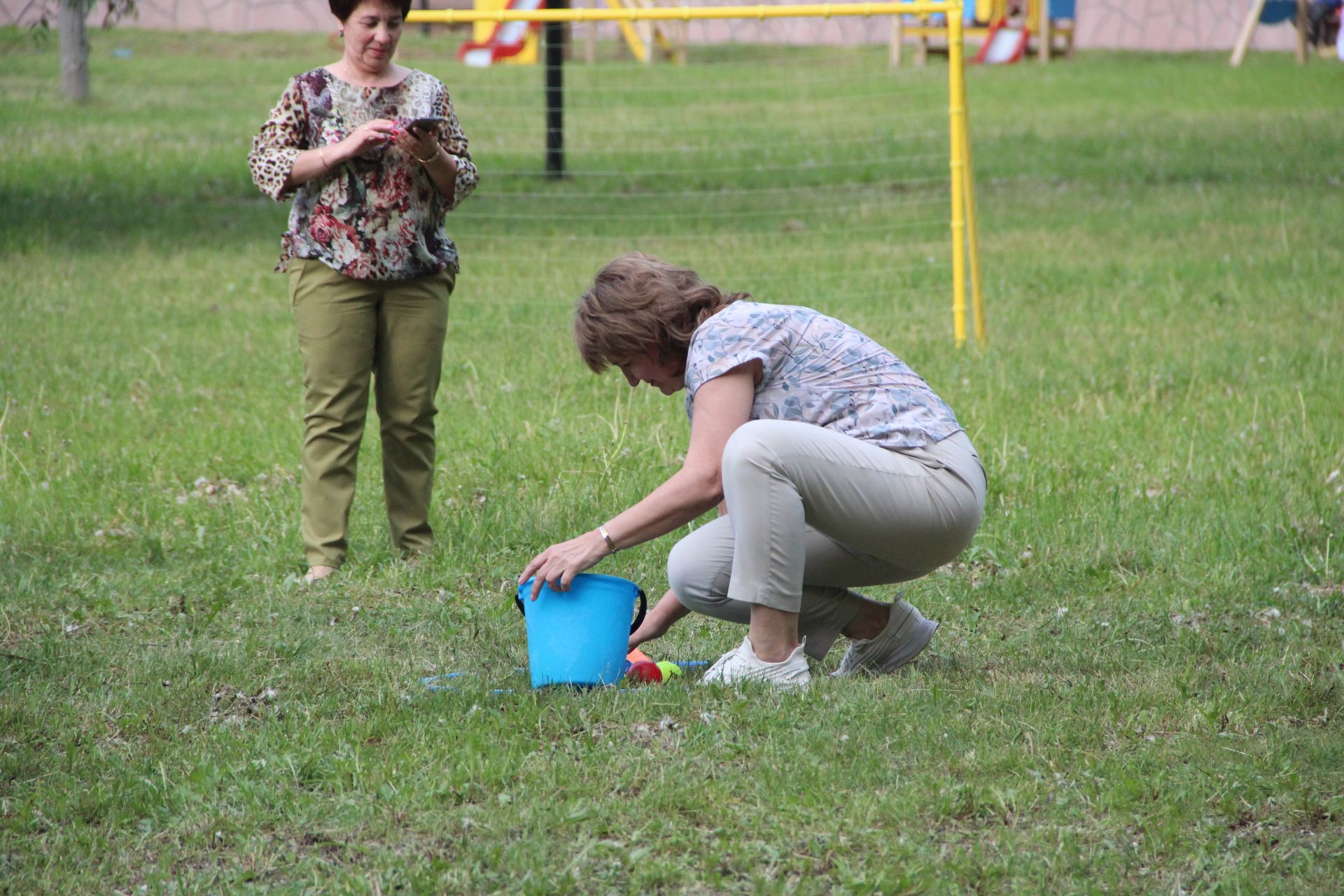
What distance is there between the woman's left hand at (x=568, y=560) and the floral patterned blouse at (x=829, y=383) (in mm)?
410

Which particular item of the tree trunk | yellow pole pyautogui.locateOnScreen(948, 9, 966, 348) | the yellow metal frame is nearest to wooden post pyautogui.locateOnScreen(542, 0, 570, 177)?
the yellow metal frame

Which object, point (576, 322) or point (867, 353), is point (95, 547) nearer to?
point (576, 322)

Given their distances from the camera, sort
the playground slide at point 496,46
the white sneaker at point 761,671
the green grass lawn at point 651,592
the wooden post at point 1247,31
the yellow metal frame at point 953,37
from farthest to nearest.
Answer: the wooden post at point 1247,31 < the playground slide at point 496,46 < the yellow metal frame at point 953,37 < the white sneaker at point 761,671 < the green grass lawn at point 651,592

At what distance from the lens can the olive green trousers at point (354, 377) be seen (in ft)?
15.4

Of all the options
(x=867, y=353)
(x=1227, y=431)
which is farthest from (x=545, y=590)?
(x=1227, y=431)

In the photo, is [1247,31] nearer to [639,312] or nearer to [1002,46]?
[1002,46]

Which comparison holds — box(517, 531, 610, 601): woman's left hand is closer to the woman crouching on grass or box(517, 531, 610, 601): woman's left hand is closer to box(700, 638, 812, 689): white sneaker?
the woman crouching on grass

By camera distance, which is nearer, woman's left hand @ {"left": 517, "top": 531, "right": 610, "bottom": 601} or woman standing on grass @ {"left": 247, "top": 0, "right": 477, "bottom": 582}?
woman's left hand @ {"left": 517, "top": 531, "right": 610, "bottom": 601}

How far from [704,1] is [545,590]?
23091 millimetres

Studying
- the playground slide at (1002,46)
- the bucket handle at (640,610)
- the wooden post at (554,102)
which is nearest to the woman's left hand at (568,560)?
the bucket handle at (640,610)

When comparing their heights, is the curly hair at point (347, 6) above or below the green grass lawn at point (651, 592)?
above

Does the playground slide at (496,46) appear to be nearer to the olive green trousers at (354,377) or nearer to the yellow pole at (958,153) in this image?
the yellow pole at (958,153)

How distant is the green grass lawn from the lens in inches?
114

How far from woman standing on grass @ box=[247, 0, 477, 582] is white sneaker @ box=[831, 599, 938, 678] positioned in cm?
177
